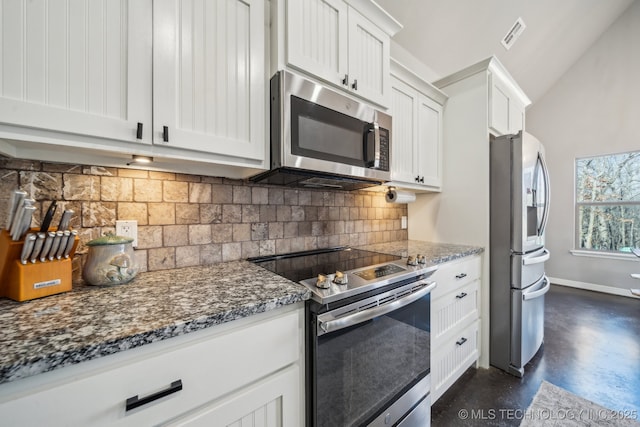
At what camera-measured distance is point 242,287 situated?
36.6 inches

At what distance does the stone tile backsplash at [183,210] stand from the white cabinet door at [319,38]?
71cm

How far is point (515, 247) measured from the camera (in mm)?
1882

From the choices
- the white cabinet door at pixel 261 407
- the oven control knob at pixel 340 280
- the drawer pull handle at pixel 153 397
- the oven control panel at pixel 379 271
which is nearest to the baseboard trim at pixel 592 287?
the oven control panel at pixel 379 271

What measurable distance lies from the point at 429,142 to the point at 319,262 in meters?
1.51

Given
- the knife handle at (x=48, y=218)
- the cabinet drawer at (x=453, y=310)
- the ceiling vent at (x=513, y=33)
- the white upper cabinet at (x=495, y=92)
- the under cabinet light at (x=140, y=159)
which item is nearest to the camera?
the knife handle at (x=48, y=218)

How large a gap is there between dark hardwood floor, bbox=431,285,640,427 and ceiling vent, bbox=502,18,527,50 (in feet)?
10.7

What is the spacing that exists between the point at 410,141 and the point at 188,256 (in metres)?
1.77

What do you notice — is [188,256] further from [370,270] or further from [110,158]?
[370,270]

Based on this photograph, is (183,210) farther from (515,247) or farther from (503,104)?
(503,104)

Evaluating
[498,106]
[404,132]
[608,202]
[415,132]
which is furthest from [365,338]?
[608,202]

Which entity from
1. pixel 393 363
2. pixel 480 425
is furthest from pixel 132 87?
pixel 480 425

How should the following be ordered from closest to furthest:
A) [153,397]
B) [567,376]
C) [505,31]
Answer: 1. [153,397]
2. [567,376]
3. [505,31]

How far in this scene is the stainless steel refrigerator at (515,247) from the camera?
6.14 ft

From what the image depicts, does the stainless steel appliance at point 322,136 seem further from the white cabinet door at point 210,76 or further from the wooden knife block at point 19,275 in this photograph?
the wooden knife block at point 19,275
